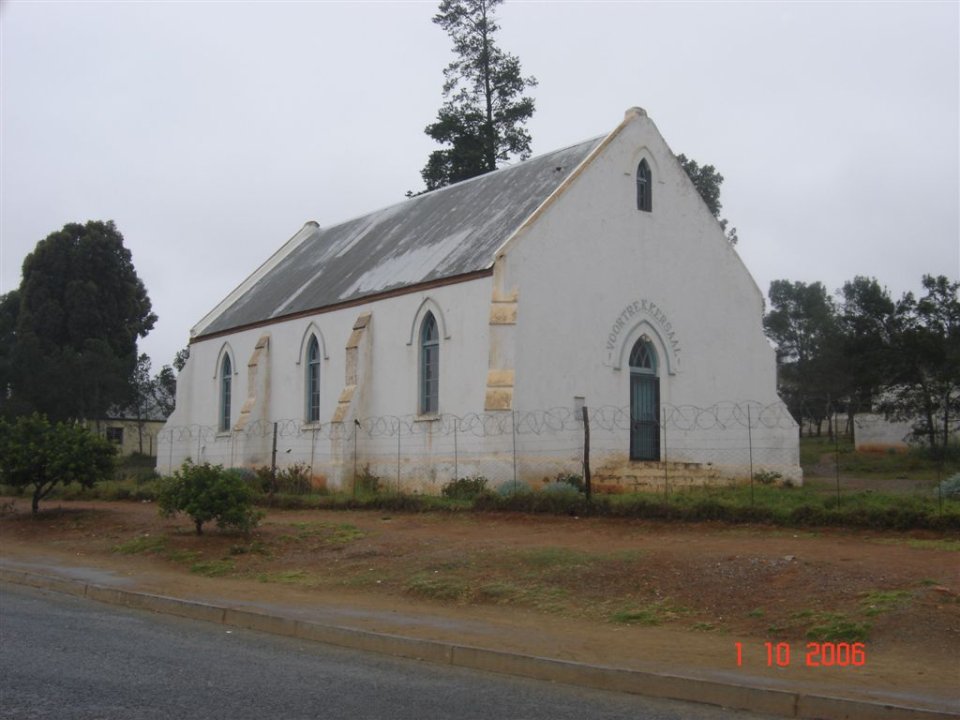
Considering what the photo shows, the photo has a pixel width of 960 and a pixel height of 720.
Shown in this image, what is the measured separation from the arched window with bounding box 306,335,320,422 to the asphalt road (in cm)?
1998

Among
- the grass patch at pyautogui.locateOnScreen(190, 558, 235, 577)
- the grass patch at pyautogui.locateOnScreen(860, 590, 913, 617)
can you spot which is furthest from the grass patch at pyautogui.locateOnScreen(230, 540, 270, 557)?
the grass patch at pyautogui.locateOnScreen(860, 590, 913, 617)

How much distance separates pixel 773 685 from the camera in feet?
28.9

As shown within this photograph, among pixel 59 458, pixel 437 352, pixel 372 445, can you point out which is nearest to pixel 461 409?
pixel 437 352

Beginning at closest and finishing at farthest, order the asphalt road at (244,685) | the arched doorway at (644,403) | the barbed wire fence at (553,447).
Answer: the asphalt road at (244,685)
the barbed wire fence at (553,447)
the arched doorway at (644,403)

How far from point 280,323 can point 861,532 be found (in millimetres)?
21847

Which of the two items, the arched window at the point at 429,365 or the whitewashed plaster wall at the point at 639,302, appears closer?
the whitewashed plaster wall at the point at 639,302

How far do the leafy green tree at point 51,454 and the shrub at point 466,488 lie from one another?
23.8 feet

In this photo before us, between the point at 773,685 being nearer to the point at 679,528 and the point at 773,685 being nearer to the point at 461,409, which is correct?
the point at 679,528

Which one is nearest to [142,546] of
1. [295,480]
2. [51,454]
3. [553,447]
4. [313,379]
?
[51,454]

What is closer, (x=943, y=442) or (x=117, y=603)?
(x=117, y=603)

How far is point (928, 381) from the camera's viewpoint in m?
38.4

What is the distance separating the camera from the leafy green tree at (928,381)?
123 feet

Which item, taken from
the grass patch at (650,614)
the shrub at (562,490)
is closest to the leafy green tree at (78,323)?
the shrub at (562,490)
